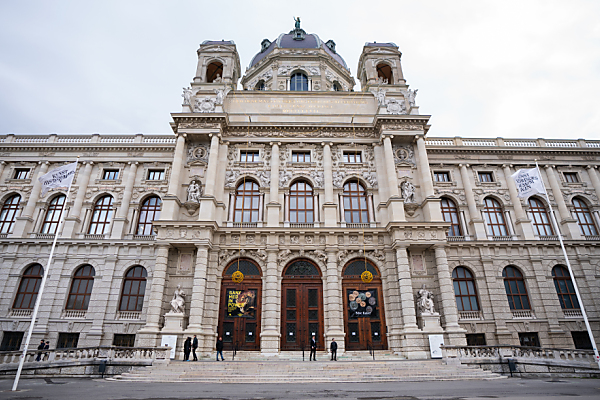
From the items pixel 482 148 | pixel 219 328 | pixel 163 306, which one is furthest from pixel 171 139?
pixel 482 148

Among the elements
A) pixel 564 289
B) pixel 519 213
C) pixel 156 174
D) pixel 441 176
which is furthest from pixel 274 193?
pixel 564 289

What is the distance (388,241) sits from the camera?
24672 mm

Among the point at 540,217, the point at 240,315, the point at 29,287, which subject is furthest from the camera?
the point at 540,217

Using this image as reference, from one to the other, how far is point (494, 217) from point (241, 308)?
21738 millimetres

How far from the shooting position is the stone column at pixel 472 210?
2767 centimetres

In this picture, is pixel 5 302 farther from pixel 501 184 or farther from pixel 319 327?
pixel 501 184

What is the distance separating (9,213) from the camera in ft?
95.6

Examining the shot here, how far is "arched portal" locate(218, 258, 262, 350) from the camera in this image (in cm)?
2252

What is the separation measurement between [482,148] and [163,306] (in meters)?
28.5

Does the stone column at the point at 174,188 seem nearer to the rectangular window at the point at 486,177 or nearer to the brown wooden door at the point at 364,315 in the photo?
the brown wooden door at the point at 364,315

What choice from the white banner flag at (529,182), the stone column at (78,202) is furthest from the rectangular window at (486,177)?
the stone column at (78,202)

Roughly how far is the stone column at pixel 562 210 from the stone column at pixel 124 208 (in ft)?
117

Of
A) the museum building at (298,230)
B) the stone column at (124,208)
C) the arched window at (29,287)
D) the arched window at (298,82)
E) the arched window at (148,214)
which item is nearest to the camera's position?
the museum building at (298,230)

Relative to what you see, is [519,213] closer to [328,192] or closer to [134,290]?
[328,192]
